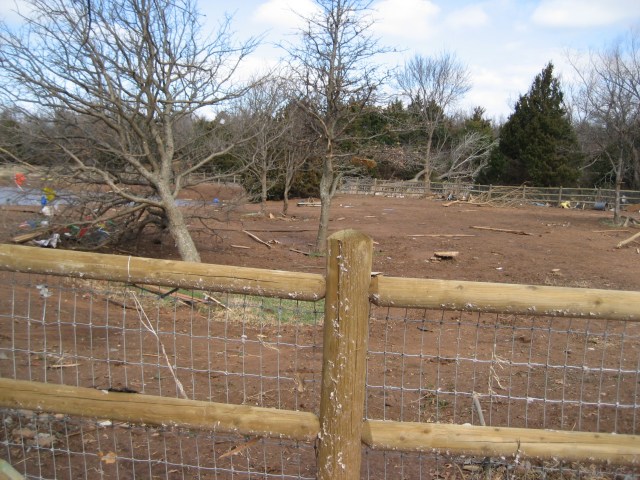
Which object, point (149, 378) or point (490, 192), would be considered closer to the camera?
point (149, 378)

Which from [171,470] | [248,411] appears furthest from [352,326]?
[171,470]

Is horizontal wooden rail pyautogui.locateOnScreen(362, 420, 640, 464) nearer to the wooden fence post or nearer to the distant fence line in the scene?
the wooden fence post

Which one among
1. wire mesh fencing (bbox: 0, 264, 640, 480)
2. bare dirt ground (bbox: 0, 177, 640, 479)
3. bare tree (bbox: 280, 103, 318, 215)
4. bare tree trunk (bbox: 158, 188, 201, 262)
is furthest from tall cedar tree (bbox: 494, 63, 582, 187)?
wire mesh fencing (bbox: 0, 264, 640, 480)

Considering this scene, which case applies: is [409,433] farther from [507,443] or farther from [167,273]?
[167,273]

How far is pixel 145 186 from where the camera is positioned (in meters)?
12.9

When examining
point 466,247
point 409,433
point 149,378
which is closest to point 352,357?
point 409,433

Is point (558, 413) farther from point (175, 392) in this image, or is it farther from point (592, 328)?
point (592, 328)

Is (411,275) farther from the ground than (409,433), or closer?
closer

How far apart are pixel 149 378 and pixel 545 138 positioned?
3800 cm

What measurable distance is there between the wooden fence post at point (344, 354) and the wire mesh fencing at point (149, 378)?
25 centimetres

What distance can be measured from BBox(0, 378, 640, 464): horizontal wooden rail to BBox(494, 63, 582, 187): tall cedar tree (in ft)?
127

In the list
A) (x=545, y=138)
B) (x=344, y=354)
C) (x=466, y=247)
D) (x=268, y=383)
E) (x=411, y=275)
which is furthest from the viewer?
(x=545, y=138)

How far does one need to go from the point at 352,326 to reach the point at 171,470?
2.01 meters

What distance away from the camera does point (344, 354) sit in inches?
96.1
